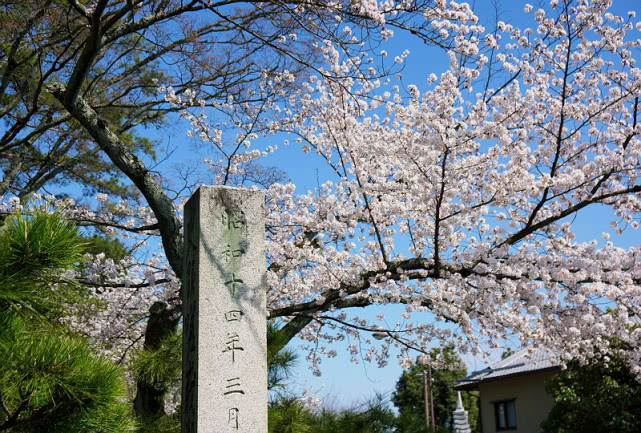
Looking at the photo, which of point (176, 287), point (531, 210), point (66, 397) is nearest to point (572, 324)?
point (531, 210)

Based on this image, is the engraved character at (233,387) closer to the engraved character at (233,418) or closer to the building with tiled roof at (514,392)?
the engraved character at (233,418)

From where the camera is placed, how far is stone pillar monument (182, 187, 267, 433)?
399cm

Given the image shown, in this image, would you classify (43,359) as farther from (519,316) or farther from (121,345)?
(121,345)

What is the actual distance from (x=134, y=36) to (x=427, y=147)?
592cm

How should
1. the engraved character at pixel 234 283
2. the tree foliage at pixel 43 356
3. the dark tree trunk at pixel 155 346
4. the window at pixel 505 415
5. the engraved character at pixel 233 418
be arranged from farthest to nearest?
the window at pixel 505 415 → the dark tree trunk at pixel 155 346 → the engraved character at pixel 234 283 → the engraved character at pixel 233 418 → the tree foliage at pixel 43 356

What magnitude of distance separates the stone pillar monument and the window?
50.9 ft

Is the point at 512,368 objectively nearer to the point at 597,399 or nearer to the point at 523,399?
the point at 523,399

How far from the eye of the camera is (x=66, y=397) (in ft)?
10.2

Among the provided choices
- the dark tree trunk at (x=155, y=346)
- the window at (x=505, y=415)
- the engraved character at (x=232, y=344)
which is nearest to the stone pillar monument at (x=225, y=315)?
the engraved character at (x=232, y=344)

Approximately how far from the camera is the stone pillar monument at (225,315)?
13.1 feet

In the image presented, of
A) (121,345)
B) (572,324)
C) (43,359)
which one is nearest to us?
(43,359)

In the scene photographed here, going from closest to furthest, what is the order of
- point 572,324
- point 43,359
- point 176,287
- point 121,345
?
point 43,359 → point 572,324 → point 176,287 → point 121,345

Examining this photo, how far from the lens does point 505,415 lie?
18219mm

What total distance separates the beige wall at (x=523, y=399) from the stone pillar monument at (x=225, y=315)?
13.8m
